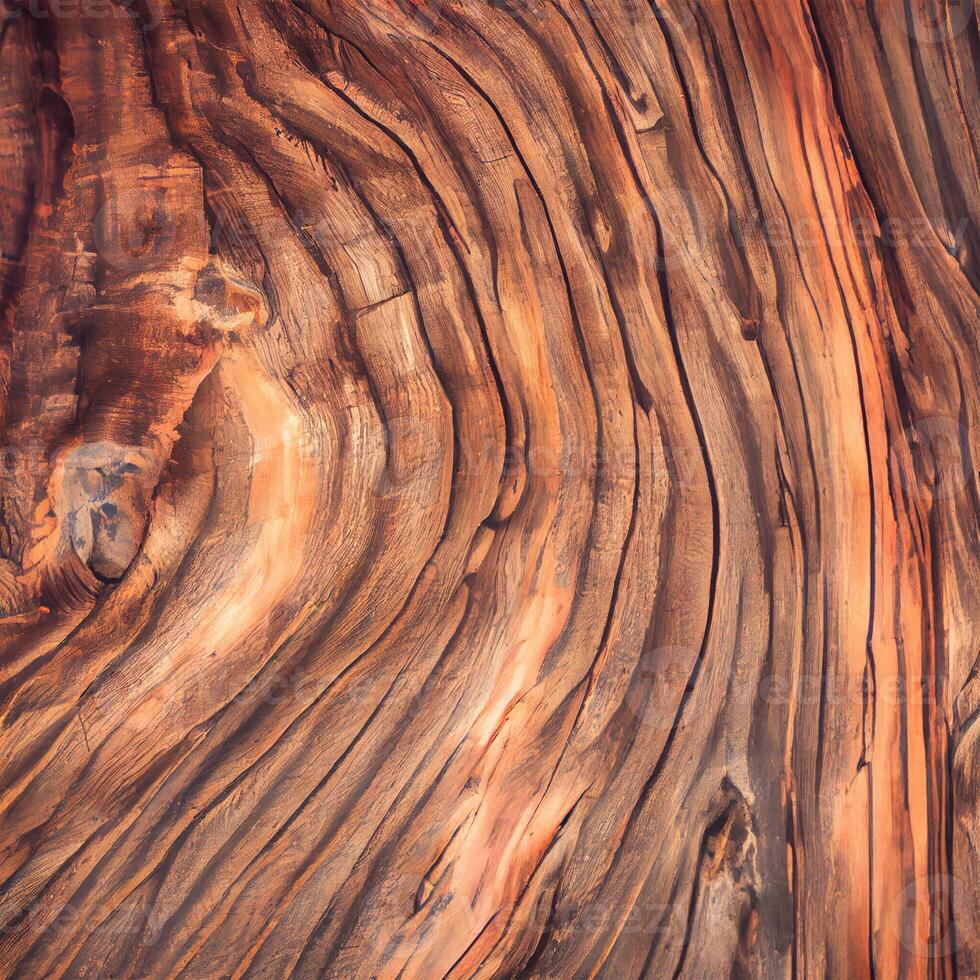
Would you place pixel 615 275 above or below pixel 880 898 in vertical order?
above

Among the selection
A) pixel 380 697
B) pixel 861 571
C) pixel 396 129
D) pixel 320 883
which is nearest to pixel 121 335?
pixel 396 129

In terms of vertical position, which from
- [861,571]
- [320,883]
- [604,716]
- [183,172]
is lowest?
[320,883]

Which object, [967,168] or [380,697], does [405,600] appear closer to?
[380,697]

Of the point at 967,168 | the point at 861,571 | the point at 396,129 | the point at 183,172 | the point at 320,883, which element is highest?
the point at 967,168

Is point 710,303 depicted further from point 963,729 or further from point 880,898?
point 880,898

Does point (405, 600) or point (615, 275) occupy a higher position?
point (615, 275)

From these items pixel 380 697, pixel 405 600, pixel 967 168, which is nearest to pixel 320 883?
pixel 380 697
